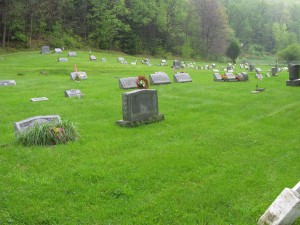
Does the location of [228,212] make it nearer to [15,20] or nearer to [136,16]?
[15,20]

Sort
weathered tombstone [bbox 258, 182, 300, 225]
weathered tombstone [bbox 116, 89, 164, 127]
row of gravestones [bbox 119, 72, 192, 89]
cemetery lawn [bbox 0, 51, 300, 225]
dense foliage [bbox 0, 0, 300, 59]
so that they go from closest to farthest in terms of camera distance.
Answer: weathered tombstone [bbox 258, 182, 300, 225], cemetery lawn [bbox 0, 51, 300, 225], weathered tombstone [bbox 116, 89, 164, 127], row of gravestones [bbox 119, 72, 192, 89], dense foliage [bbox 0, 0, 300, 59]

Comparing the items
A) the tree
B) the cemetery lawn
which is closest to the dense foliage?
the tree

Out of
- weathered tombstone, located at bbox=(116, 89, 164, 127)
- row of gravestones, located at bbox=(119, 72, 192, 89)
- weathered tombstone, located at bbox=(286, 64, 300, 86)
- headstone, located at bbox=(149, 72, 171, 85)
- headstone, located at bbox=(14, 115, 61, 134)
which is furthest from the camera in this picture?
weathered tombstone, located at bbox=(286, 64, 300, 86)

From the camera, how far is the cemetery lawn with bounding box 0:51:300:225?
235 inches

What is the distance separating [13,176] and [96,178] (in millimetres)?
1694

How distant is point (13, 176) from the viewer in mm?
7105

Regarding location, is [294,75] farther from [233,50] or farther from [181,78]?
[233,50]

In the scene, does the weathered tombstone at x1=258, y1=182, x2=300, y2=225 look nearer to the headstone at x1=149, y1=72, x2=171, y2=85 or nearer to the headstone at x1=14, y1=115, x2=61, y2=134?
the headstone at x1=14, y1=115, x2=61, y2=134

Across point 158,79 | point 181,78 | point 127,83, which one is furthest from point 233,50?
point 127,83

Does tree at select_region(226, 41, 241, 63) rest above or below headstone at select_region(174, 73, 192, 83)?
above

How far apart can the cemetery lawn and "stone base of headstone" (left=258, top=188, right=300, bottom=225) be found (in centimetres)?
45

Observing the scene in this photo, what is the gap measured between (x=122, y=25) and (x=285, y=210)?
53.4 meters

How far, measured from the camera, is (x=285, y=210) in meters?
5.36

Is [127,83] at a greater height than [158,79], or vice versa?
[158,79]
